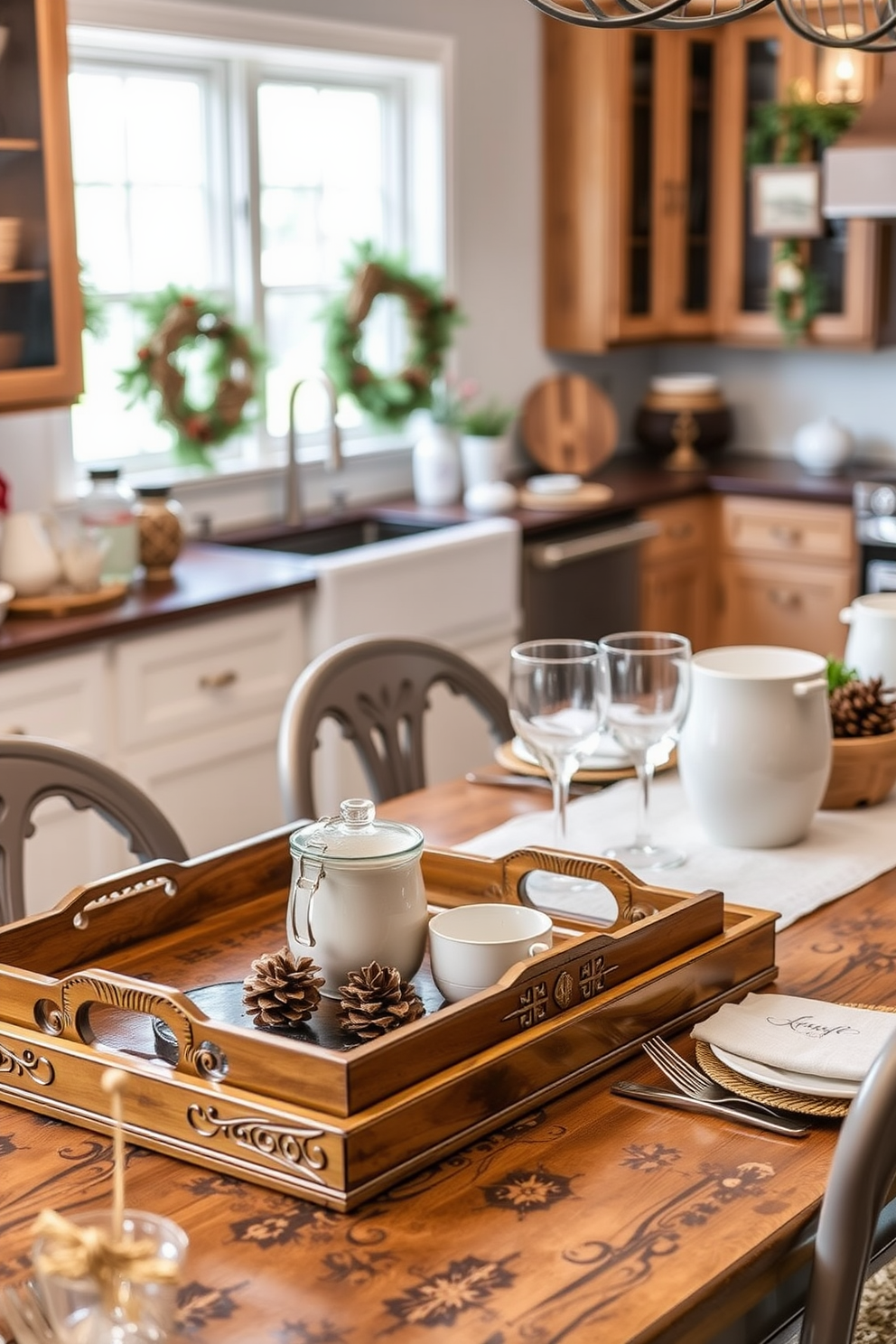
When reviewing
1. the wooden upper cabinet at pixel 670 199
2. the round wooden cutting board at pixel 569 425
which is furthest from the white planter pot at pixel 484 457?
the wooden upper cabinet at pixel 670 199

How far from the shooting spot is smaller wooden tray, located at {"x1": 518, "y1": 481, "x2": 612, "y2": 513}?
4.27 metres

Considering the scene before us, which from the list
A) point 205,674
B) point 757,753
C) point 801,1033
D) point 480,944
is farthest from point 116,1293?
point 205,674

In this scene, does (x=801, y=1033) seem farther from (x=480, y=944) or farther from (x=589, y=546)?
(x=589, y=546)

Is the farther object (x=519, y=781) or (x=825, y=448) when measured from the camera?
(x=825, y=448)

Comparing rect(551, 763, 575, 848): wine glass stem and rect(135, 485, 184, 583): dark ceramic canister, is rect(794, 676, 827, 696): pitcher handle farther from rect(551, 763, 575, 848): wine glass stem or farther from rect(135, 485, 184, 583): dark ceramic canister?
rect(135, 485, 184, 583): dark ceramic canister

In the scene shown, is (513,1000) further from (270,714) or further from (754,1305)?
(270,714)

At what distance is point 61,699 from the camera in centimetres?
294

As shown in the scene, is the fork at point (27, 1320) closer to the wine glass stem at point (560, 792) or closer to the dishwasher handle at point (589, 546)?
the wine glass stem at point (560, 792)

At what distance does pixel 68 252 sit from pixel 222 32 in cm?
93

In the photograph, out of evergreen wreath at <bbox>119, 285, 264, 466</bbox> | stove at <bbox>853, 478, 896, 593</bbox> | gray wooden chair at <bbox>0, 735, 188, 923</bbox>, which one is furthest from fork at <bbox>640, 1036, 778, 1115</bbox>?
stove at <bbox>853, 478, 896, 593</bbox>

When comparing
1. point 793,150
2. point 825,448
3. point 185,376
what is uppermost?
point 793,150

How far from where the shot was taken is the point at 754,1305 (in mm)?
1100

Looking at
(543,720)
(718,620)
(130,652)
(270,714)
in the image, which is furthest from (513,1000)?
(718,620)

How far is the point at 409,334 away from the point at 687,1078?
3277 mm
